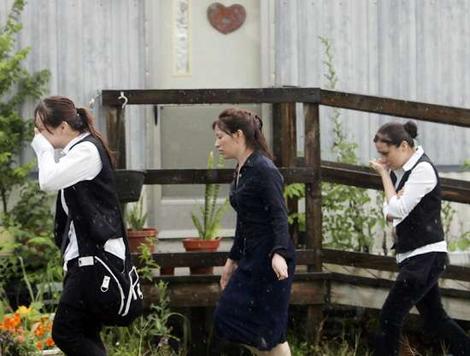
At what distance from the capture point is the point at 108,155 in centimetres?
656

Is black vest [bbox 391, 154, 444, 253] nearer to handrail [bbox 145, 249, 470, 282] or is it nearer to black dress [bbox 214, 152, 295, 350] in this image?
black dress [bbox 214, 152, 295, 350]

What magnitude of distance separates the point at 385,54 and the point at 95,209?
15.7 feet

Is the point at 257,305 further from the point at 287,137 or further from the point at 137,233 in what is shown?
the point at 287,137

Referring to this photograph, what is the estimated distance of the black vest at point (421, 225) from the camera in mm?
7496

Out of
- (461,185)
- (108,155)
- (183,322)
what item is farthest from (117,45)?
(108,155)

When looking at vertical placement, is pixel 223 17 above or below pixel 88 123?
above

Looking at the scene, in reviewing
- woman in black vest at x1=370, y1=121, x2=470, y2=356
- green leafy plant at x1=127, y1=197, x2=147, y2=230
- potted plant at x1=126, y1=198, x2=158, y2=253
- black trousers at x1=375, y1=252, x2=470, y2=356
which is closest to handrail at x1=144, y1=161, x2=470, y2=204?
potted plant at x1=126, y1=198, x2=158, y2=253

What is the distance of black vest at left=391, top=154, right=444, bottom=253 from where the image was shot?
24.6 ft

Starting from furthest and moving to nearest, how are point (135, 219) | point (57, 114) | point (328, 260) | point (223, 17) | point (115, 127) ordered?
point (223, 17) < point (135, 219) < point (328, 260) < point (115, 127) < point (57, 114)

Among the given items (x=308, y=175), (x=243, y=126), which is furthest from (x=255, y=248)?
(x=308, y=175)

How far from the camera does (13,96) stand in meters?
10.2

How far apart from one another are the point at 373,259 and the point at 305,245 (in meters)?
0.51

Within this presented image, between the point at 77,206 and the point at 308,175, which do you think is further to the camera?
the point at 308,175

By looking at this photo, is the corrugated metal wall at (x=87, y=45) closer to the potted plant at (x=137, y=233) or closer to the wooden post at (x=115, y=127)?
the potted plant at (x=137, y=233)
